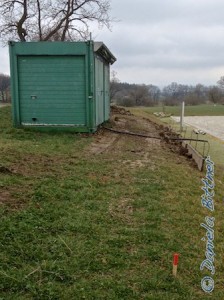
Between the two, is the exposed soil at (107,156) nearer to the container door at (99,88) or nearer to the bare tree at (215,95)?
the container door at (99,88)

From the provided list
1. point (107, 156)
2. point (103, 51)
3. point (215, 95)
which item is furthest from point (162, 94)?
point (107, 156)

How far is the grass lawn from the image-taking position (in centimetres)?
299

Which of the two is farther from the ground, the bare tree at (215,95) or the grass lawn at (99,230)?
the bare tree at (215,95)

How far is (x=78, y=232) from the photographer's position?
3.88 m

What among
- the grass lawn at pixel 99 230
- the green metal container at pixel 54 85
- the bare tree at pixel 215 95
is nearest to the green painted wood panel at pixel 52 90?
the green metal container at pixel 54 85

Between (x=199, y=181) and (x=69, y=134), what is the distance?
523 centimetres

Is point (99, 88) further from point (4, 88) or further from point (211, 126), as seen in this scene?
point (4, 88)

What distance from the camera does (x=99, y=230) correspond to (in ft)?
13.0

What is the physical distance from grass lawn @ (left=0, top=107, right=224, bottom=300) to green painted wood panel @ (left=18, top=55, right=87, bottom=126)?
4.20m

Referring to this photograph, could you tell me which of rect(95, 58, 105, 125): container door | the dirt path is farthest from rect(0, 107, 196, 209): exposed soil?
the dirt path

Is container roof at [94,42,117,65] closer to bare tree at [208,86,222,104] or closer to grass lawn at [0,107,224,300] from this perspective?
grass lawn at [0,107,224,300]

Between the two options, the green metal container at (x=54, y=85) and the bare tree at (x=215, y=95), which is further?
the bare tree at (x=215, y=95)

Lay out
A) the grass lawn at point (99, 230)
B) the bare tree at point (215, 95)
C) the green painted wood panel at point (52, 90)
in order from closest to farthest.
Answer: the grass lawn at point (99, 230) < the green painted wood panel at point (52, 90) < the bare tree at point (215, 95)

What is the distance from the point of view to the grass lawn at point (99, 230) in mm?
2988
